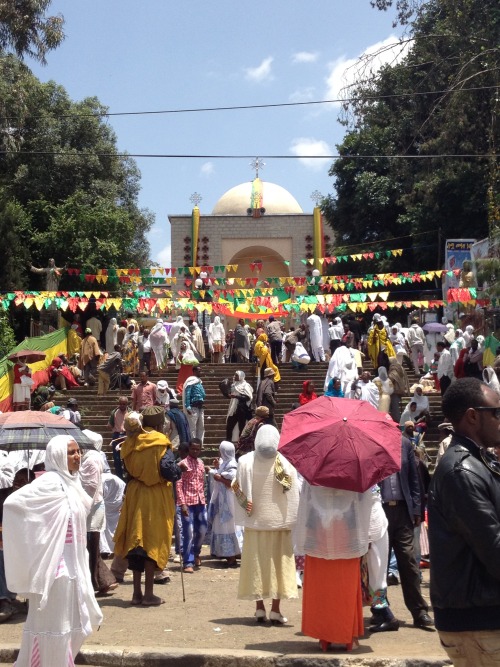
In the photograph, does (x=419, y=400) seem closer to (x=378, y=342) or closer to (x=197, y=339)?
(x=378, y=342)

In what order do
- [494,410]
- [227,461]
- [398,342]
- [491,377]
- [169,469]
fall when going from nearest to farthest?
[494,410]
[169,469]
[227,461]
[491,377]
[398,342]

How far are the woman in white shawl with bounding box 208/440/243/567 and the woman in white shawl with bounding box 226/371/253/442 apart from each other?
14.7 feet

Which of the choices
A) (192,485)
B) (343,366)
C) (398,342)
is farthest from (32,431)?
(398,342)

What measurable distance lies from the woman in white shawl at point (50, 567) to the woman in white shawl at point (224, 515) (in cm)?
525

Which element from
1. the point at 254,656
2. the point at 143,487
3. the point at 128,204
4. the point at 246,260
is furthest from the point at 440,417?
the point at 246,260

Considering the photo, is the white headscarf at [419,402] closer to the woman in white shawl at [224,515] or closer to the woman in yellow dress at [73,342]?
the woman in white shawl at [224,515]

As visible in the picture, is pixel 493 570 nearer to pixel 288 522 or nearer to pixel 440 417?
pixel 288 522

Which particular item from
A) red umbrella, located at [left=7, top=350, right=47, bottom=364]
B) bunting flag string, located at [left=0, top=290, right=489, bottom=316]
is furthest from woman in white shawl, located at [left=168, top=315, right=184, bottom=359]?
red umbrella, located at [left=7, top=350, right=47, bottom=364]

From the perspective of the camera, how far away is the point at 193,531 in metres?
11.4

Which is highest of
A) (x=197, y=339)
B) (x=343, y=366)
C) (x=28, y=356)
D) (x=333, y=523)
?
(x=197, y=339)

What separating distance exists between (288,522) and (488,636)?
4.68m

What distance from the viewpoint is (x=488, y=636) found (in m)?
3.84

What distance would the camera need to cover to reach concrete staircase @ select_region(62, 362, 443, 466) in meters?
18.9

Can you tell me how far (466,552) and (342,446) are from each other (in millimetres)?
3403
